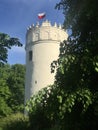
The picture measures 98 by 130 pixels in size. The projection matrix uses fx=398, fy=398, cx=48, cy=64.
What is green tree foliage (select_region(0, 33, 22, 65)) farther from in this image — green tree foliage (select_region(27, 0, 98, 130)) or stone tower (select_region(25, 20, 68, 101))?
stone tower (select_region(25, 20, 68, 101))

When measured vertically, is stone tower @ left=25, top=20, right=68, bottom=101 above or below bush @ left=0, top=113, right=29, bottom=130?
above

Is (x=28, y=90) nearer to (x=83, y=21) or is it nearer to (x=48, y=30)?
(x=48, y=30)

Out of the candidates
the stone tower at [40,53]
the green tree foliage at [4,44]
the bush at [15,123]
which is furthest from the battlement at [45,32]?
the green tree foliage at [4,44]

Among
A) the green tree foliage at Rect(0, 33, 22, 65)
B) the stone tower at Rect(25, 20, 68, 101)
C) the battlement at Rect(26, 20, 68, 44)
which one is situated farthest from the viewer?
the battlement at Rect(26, 20, 68, 44)

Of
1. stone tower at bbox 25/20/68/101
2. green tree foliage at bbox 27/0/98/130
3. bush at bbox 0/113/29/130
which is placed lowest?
bush at bbox 0/113/29/130

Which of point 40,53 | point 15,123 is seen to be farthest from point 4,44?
point 40,53

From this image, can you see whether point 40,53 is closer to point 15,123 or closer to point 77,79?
point 15,123

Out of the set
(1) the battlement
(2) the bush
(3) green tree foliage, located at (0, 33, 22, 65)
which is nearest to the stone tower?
(1) the battlement

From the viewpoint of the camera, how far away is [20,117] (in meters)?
22.0

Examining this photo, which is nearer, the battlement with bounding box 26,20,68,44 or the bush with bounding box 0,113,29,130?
the bush with bounding box 0,113,29,130

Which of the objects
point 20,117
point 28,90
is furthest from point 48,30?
point 20,117

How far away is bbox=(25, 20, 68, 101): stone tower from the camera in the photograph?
135ft

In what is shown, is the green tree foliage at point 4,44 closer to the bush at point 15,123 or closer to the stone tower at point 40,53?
the bush at point 15,123

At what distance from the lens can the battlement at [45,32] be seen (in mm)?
43656
